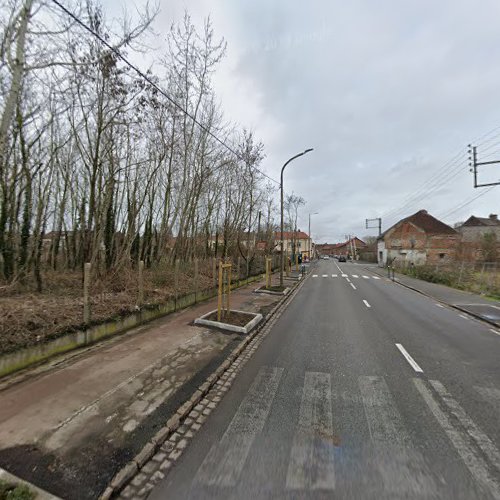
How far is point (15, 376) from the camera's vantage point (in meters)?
3.96

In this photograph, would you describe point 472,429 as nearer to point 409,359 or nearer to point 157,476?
point 409,359

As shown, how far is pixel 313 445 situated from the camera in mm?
2715

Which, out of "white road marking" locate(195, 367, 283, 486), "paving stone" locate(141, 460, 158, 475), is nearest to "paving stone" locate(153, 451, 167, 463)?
"paving stone" locate(141, 460, 158, 475)

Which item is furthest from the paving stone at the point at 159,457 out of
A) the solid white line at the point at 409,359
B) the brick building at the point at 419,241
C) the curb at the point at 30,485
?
the brick building at the point at 419,241

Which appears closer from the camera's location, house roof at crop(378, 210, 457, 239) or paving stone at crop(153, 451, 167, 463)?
paving stone at crop(153, 451, 167, 463)

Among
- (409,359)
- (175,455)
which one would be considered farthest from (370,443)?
(409,359)

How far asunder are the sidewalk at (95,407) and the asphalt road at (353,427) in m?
0.65

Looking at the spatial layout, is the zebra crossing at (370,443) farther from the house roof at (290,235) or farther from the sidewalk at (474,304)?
the house roof at (290,235)

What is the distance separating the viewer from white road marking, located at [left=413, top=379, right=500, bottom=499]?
2.26m

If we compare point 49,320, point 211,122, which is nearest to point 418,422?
point 49,320

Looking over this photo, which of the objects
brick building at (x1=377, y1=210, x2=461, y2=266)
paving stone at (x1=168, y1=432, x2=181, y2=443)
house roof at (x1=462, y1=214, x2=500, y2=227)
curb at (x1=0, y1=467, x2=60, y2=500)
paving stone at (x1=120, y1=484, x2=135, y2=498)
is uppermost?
house roof at (x1=462, y1=214, x2=500, y2=227)

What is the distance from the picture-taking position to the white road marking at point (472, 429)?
8.52 feet

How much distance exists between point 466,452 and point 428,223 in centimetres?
4330

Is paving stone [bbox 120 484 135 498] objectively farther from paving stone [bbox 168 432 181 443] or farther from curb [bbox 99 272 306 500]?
paving stone [bbox 168 432 181 443]
